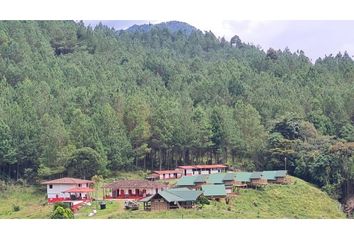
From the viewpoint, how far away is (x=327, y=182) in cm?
2902

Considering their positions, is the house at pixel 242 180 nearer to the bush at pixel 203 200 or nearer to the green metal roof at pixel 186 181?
the green metal roof at pixel 186 181

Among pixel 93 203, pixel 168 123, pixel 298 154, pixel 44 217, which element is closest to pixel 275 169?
pixel 298 154

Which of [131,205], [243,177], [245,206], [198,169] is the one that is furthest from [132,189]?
[198,169]

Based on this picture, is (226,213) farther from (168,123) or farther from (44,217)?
(168,123)

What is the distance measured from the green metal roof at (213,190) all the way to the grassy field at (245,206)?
1.59ft

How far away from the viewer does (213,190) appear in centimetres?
2494

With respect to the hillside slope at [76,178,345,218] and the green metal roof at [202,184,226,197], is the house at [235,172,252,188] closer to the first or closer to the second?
the hillside slope at [76,178,345,218]

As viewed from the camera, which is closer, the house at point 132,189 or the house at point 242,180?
the house at point 132,189

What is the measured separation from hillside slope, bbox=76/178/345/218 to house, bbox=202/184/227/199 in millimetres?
398

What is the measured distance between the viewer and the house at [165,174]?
29.0m

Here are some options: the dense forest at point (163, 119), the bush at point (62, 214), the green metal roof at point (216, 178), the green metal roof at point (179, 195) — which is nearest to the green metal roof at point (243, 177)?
the green metal roof at point (216, 178)

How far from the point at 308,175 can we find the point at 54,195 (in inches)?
489

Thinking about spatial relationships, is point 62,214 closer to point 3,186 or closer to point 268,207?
point 3,186

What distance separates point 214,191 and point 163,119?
6.89 meters
